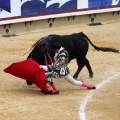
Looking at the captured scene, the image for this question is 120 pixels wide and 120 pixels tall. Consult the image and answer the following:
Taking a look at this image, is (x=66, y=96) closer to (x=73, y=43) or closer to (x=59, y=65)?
(x=59, y=65)

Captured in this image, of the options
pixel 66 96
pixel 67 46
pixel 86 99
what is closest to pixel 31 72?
pixel 66 96

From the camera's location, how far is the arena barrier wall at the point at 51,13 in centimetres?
1700

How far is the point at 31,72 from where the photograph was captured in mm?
10172

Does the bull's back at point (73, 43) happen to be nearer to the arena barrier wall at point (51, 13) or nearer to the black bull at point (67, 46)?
the black bull at point (67, 46)

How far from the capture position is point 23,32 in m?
17.4

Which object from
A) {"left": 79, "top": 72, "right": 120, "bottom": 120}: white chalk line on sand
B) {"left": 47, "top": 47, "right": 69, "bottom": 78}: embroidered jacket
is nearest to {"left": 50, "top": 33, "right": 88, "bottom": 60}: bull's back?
{"left": 47, "top": 47, "right": 69, "bottom": 78}: embroidered jacket

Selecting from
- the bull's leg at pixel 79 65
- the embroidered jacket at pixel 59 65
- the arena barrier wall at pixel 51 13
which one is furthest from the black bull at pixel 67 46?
the arena barrier wall at pixel 51 13

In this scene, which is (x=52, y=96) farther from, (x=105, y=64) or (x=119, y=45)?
(x=119, y=45)

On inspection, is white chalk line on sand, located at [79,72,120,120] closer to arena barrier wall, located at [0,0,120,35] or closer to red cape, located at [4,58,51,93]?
red cape, located at [4,58,51,93]

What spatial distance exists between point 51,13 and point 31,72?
8008mm

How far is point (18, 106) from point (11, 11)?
808 cm

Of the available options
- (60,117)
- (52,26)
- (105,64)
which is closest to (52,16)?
(52,26)

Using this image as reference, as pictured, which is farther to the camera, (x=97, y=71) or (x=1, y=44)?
(x=1, y=44)

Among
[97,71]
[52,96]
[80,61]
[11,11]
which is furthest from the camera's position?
[11,11]
